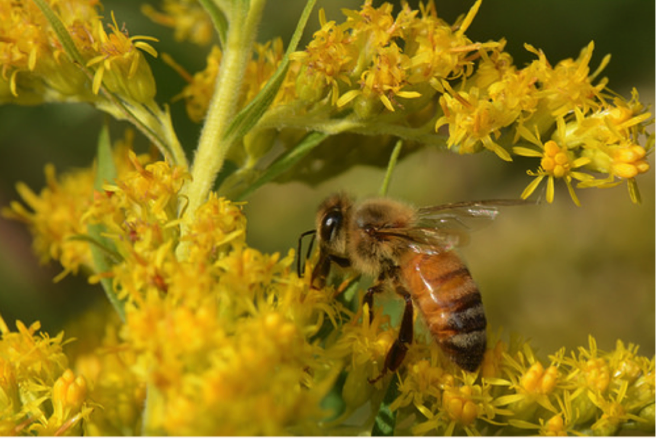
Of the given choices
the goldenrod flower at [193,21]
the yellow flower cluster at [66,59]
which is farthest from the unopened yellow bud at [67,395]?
the goldenrod flower at [193,21]

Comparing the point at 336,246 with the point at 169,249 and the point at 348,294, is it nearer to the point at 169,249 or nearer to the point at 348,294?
the point at 348,294

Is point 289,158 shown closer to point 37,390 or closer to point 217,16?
point 217,16

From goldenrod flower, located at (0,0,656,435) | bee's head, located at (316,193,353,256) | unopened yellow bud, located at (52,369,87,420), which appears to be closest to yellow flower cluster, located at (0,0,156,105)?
goldenrod flower, located at (0,0,656,435)

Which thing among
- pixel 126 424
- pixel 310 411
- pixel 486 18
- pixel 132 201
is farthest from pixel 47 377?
pixel 486 18

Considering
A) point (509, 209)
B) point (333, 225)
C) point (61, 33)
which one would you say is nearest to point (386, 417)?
point (333, 225)

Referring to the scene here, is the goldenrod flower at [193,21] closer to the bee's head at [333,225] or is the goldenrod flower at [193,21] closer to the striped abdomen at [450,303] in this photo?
the bee's head at [333,225]

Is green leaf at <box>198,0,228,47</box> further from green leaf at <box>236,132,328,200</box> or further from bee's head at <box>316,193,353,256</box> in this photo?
bee's head at <box>316,193,353,256</box>

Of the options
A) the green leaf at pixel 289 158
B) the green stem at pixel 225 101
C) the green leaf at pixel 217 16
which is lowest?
the green leaf at pixel 289 158
